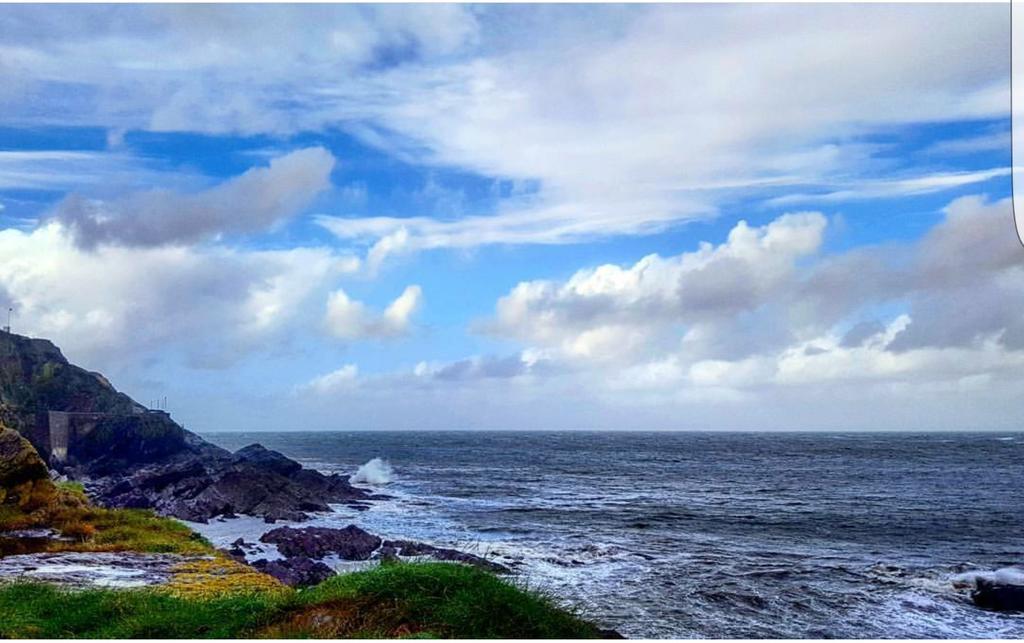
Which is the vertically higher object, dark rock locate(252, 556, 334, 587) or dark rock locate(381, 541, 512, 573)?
dark rock locate(252, 556, 334, 587)

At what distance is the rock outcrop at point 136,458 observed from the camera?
3328cm

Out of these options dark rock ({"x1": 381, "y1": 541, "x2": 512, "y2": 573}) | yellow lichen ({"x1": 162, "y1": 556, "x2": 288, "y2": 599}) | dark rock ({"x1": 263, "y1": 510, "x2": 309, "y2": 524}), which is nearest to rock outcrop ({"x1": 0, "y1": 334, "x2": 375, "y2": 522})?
dark rock ({"x1": 263, "y1": 510, "x2": 309, "y2": 524})

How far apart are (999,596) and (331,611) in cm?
1782

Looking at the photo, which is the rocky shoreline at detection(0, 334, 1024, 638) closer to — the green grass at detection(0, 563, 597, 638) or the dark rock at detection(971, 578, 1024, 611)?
the dark rock at detection(971, 578, 1024, 611)

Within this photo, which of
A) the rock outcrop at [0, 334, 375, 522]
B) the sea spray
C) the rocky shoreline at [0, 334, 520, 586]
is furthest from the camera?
the sea spray

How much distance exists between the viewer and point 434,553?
2262 centimetres

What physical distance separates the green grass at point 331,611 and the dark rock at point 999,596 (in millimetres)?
14914

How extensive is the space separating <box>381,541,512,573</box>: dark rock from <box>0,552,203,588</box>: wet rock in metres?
9.62

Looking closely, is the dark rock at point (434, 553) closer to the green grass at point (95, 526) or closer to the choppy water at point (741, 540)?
the choppy water at point (741, 540)

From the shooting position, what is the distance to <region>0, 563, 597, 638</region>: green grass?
7934 mm

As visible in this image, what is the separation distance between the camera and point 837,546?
93.8 feet

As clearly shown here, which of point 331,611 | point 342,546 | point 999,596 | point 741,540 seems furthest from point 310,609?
point 741,540

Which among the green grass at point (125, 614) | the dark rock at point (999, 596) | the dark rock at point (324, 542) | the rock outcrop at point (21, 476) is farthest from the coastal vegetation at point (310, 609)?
the dark rock at point (999, 596)

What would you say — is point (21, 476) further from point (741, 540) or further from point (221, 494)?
point (741, 540)
